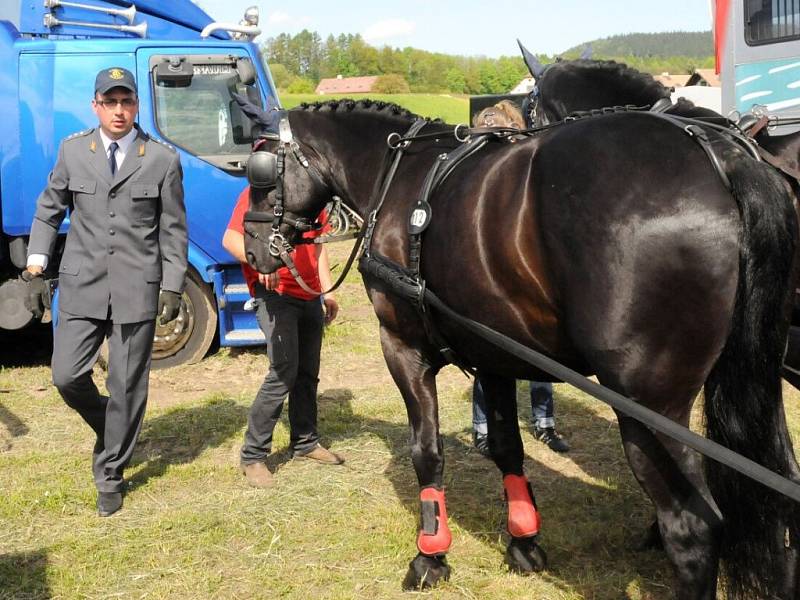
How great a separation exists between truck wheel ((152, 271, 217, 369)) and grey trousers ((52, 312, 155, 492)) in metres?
2.53

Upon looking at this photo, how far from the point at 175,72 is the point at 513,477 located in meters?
4.30

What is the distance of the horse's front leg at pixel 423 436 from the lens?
11.5 feet

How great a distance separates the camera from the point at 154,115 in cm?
654

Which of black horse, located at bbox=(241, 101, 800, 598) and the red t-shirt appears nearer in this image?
black horse, located at bbox=(241, 101, 800, 598)

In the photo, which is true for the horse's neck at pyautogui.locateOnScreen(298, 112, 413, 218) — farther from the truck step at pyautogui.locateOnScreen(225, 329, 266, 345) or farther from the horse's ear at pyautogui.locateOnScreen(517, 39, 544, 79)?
the truck step at pyautogui.locateOnScreen(225, 329, 266, 345)

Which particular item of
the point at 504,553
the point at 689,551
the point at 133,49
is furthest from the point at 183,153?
the point at 689,551

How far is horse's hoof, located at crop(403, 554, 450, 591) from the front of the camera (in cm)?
347

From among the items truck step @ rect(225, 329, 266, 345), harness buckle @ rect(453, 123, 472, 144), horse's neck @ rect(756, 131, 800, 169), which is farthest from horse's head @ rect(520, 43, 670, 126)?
truck step @ rect(225, 329, 266, 345)

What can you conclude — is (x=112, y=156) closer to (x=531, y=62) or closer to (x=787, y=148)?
(x=531, y=62)

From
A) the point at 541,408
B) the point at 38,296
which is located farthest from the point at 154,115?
the point at 541,408

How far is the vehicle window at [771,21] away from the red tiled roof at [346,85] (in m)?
64.1

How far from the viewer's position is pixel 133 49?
651 cm

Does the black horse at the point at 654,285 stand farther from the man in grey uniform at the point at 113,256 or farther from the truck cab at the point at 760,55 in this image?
the truck cab at the point at 760,55

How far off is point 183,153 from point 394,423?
9.15 feet
